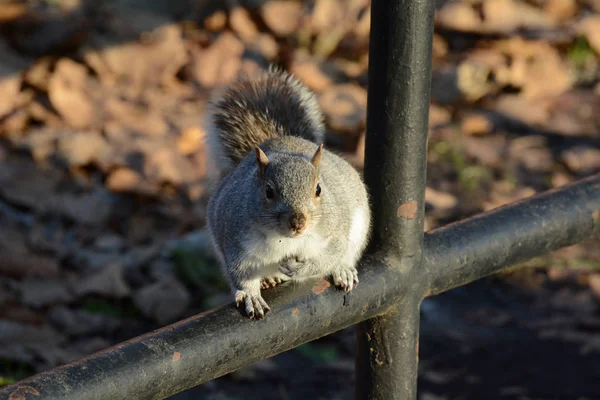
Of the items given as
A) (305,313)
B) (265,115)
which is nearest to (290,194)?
(265,115)

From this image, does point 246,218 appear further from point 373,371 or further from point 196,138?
point 196,138

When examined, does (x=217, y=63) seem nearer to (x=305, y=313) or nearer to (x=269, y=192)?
(x=269, y=192)

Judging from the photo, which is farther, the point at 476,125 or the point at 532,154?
the point at 476,125

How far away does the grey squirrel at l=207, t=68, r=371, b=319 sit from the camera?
4.23 feet

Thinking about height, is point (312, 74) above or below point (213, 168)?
above

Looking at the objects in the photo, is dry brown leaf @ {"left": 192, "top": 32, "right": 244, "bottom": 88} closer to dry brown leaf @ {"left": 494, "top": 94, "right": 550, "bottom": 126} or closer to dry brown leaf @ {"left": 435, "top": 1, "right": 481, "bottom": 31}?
dry brown leaf @ {"left": 435, "top": 1, "right": 481, "bottom": 31}

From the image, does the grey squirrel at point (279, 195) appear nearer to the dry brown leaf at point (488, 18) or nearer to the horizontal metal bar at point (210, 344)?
the horizontal metal bar at point (210, 344)

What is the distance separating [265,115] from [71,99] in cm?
155

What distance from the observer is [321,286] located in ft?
2.99

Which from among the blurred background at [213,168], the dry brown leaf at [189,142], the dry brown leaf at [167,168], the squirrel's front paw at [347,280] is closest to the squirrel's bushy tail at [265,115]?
the blurred background at [213,168]

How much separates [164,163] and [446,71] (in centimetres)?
109

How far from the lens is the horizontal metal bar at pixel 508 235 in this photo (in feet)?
3.20

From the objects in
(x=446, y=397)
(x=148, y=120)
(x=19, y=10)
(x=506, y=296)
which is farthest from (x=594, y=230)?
(x=19, y=10)

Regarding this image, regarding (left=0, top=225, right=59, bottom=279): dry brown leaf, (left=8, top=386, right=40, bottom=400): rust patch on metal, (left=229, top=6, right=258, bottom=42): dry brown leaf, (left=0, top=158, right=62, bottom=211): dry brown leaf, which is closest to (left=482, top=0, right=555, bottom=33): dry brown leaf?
(left=229, top=6, right=258, bottom=42): dry brown leaf
